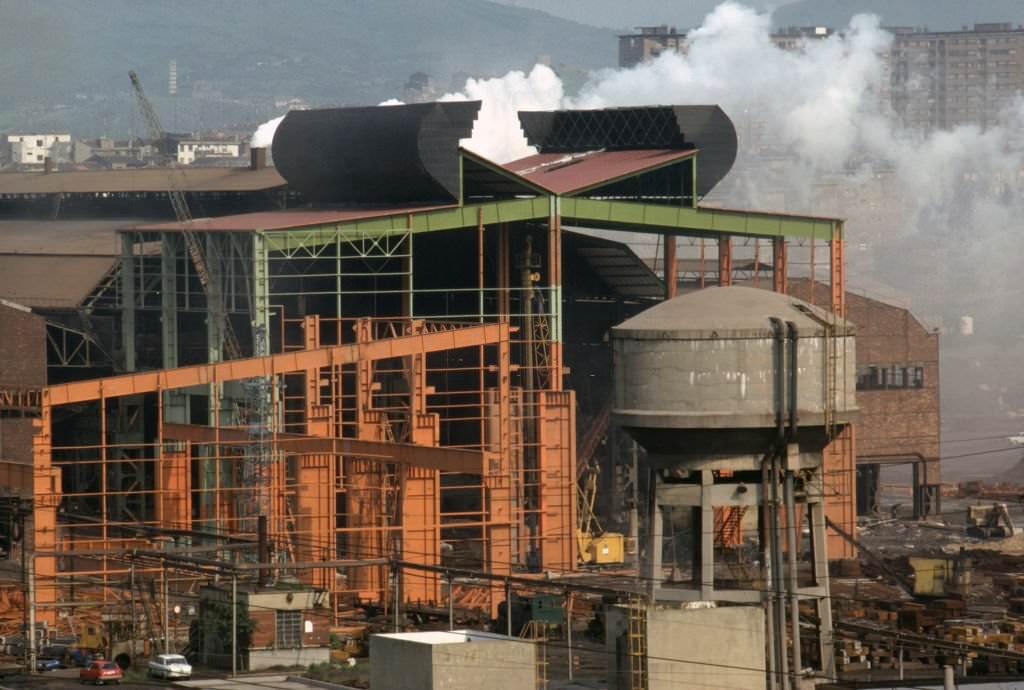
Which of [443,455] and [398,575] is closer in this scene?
[398,575]

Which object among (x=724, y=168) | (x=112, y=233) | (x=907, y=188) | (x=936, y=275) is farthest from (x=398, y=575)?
(x=907, y=188)

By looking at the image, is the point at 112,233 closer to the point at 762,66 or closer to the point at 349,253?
the point at 349,253

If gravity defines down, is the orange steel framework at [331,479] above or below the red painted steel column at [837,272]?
below

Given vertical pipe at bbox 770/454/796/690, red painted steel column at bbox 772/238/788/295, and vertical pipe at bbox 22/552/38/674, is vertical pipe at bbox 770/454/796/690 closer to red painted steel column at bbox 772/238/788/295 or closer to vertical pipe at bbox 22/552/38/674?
vertical pipe at bbox 22/552/38/674

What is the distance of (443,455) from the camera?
5388 centimetres

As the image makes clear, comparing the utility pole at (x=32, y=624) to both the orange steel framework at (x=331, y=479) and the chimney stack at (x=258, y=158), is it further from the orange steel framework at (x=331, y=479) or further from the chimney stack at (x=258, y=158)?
the chimney stack at (x=258, y=158)

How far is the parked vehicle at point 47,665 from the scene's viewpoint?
147 ft

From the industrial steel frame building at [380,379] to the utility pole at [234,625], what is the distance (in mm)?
1027

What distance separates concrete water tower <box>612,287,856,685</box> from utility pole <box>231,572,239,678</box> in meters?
9.99

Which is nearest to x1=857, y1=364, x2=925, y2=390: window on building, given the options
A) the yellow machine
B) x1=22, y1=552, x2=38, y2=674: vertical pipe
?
the yellow machine

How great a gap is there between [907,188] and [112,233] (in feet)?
328

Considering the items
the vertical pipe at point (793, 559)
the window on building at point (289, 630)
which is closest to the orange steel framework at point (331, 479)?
the window on building at point (289, 630)

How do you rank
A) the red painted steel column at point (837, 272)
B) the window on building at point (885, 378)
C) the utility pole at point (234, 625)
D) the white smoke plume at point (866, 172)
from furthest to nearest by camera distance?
the white smoke plume at point (866, 172) → the window on building at point (885, 378) → the red painted steel column at point (837, 272) → the utility pole at point (234, 625)

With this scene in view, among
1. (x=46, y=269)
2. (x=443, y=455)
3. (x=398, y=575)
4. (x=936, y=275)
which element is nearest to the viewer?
(x=398, y=575)
